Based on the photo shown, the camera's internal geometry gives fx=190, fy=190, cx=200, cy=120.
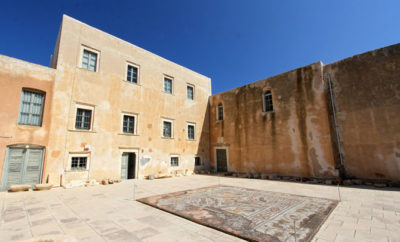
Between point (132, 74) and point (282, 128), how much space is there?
447 inches

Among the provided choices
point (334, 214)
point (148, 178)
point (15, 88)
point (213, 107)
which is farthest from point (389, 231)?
point (213, 107)

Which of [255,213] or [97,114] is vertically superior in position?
[97,114]

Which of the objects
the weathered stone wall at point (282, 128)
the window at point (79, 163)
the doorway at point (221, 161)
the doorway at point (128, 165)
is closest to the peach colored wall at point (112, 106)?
the window at point (79, 163)

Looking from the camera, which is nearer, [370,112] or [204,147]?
[370,112]

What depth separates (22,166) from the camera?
29.2 ft

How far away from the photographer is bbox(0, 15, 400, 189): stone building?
9375 mm

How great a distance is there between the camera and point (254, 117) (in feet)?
48.9

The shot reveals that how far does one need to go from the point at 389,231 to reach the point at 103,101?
43.2ft

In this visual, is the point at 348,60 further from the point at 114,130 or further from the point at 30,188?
the point at 30,188

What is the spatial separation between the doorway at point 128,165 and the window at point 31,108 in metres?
4.91

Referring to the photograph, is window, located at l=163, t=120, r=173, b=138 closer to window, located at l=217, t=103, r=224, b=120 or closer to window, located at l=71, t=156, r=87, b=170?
window, located at l=217, t=103, r=224, b=120

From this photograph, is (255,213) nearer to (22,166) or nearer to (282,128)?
(282,128)

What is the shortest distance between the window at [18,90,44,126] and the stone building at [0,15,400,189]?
0.04 meters

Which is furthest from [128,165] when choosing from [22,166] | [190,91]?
[190,91]
